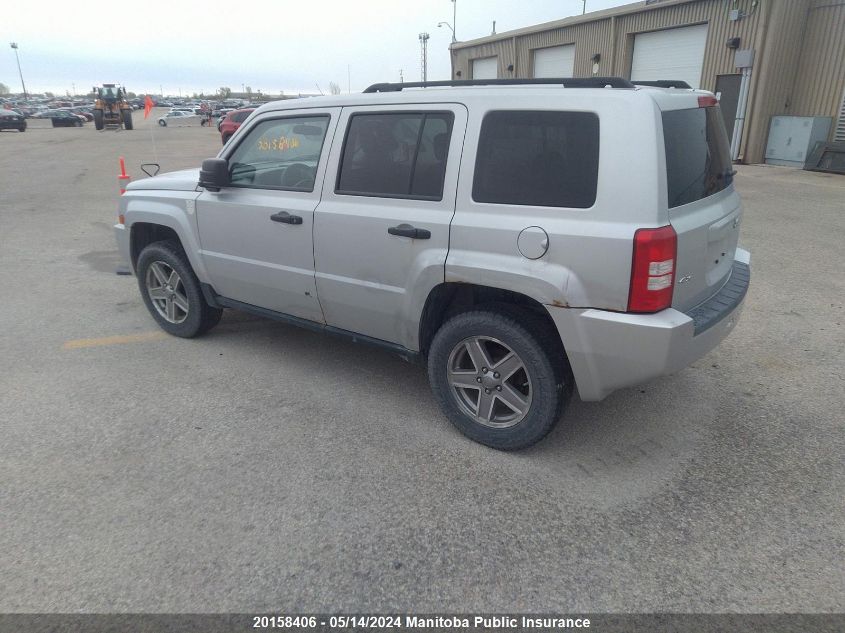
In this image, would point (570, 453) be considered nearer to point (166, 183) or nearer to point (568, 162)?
point (568, 162)

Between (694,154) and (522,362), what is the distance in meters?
1.33

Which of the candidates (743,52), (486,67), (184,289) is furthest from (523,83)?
(486,67)

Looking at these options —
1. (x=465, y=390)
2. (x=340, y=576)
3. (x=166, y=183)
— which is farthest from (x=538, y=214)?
(x=166, y=183)

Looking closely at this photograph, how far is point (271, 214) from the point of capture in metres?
3.98

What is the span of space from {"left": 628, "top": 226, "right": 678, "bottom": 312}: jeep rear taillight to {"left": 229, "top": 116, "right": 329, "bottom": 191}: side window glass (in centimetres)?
208

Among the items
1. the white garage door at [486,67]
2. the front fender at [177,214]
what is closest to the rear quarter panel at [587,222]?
the front fender at [177,214]

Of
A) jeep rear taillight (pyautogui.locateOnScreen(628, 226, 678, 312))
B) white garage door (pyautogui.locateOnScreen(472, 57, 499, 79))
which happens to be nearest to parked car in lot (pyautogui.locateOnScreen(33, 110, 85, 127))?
white garage door (pyautogui.locateOnScreen(472, 57, 499, 79))

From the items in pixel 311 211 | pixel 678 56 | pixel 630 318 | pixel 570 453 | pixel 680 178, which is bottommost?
pixel 570 453

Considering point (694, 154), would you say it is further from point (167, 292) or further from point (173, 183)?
point (167, 292)

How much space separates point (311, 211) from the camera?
3.78m

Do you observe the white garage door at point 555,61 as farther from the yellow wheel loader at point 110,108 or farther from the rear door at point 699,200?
the yellow wheel loader at point 110,108

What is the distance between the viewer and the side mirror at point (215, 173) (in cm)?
411

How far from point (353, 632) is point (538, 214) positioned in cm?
196

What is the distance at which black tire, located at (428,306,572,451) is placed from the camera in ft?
10.1
